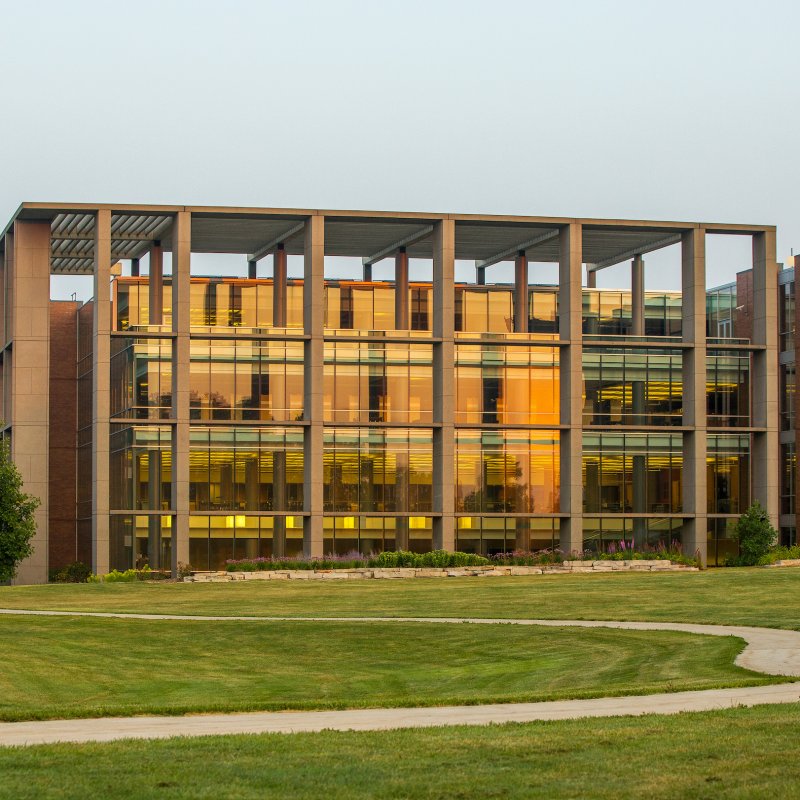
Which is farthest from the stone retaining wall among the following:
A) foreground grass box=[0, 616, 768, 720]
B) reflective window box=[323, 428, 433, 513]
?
foreground grass box=[0, 616, 768, 720]

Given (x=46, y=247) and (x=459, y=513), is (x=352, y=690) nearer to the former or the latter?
(x=459, y=513)

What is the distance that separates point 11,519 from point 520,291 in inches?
1149

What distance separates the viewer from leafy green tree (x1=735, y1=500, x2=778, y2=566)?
68438 millimetres

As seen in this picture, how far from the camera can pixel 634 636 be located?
2973 centimetres

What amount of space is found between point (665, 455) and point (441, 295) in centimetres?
1403

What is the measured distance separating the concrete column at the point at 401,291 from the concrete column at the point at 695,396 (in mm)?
13776

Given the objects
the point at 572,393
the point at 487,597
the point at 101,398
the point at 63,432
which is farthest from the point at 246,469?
the point at 487,597

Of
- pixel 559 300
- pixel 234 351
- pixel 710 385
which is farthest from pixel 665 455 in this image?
pixel 234 351

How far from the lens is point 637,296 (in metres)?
73.8

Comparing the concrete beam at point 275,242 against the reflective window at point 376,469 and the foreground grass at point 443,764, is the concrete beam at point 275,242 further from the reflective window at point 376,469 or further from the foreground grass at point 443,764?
the foreground grass at point 443,764

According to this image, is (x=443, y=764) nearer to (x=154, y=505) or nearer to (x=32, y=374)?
(x=154, y=505)

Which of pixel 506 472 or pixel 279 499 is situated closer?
pixel 279 499

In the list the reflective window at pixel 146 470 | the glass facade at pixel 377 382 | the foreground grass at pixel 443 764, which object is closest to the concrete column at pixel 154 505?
the reflective window at pixel 146 470

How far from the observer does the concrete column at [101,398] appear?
64688 millimetres
